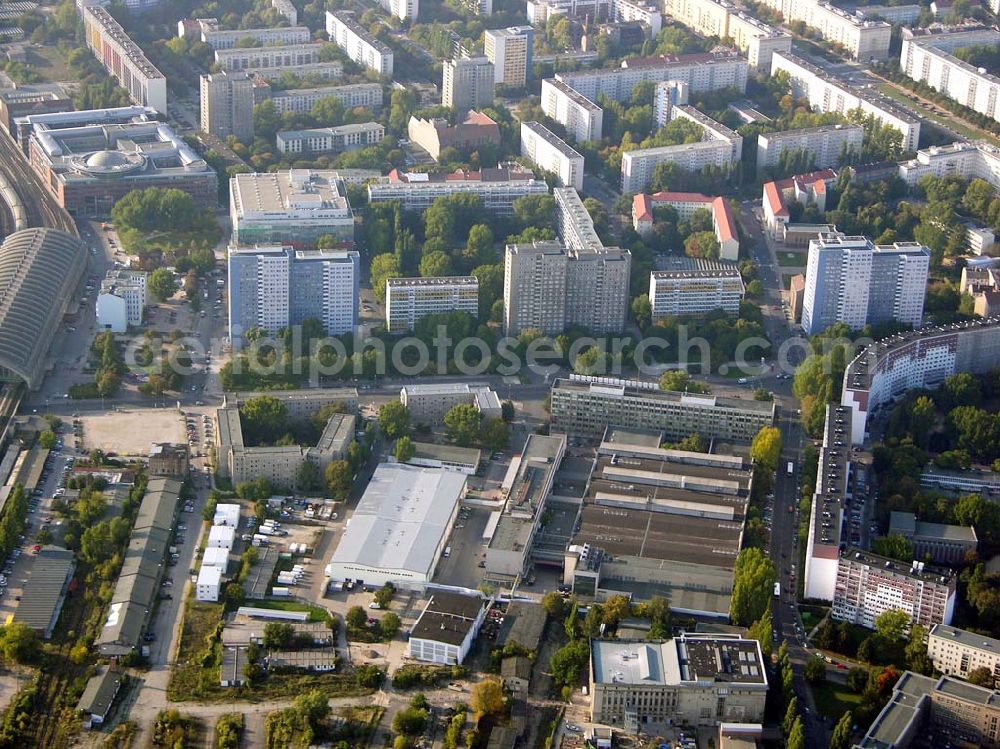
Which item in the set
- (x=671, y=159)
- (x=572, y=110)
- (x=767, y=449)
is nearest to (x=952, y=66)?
(x=671, y=159)

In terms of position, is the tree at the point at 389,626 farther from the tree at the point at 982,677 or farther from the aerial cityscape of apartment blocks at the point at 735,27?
the aerial cityscape of apartment blocks at the point at 735,27

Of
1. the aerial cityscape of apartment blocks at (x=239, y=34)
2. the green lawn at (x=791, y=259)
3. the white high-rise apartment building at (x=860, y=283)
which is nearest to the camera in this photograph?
the white high-rise apartment building at (x=860, y=283)

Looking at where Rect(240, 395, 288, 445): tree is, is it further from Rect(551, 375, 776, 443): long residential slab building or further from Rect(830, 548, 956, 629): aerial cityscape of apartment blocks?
Rect(830, 548, 956, 629): aerial cityscape of apartment blocks

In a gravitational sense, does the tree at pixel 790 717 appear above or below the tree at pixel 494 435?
above

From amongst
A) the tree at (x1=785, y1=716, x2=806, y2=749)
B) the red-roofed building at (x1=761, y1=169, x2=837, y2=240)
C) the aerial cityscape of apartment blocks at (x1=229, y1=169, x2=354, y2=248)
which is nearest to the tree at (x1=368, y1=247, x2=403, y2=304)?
the aerial cityscape of apartment blocks at (x1=229, y1=169, x2=354, y2=248)

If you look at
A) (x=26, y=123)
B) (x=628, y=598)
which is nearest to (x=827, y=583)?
(x=628, y=598)

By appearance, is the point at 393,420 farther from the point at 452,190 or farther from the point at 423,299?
the point at 452,190

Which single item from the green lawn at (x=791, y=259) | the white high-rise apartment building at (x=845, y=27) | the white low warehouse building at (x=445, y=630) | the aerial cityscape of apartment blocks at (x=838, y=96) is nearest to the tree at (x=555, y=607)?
the white low warehouse building at (x=445, y=630)
